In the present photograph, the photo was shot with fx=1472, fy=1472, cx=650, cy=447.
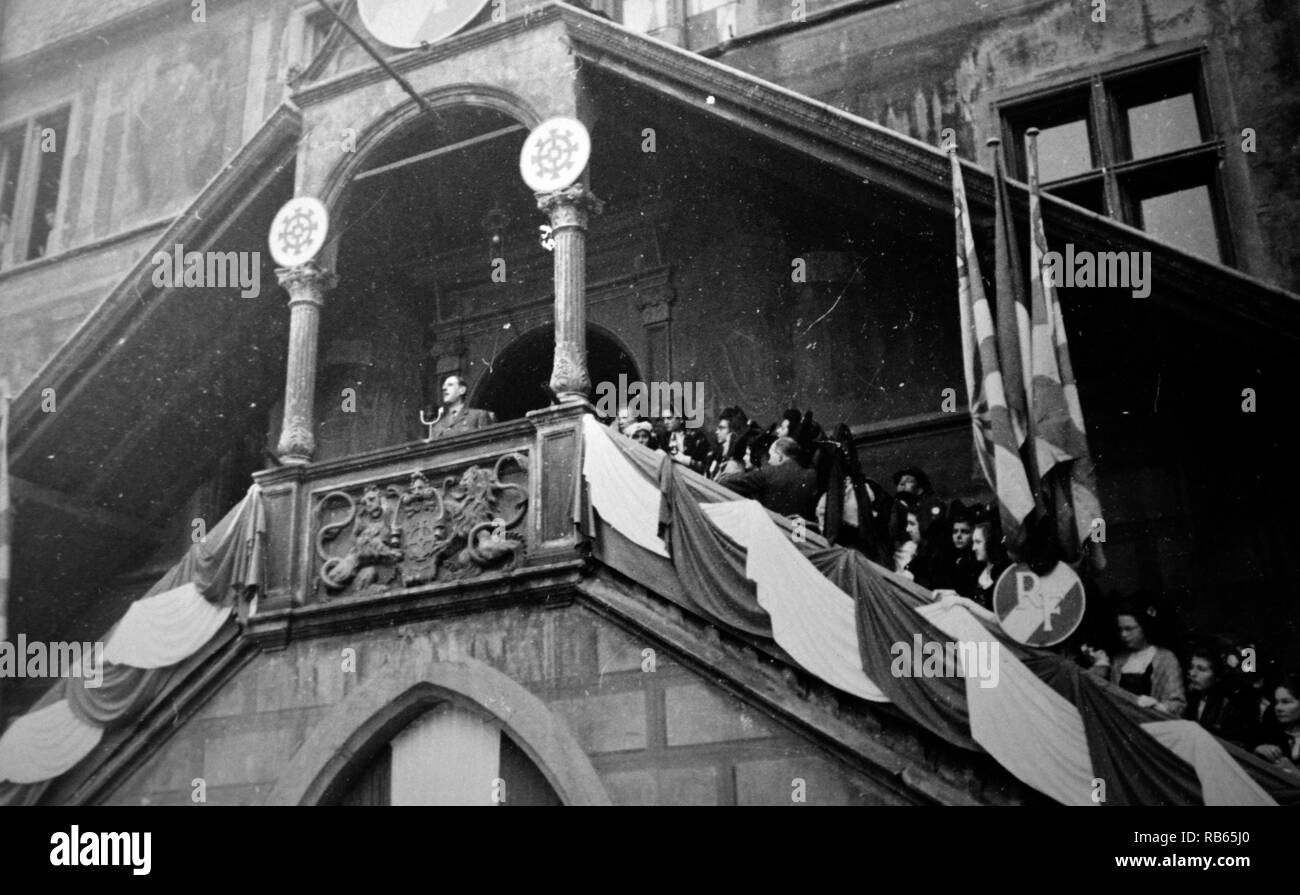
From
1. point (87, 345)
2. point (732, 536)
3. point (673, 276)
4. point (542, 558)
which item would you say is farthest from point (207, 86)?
point (732, 536)

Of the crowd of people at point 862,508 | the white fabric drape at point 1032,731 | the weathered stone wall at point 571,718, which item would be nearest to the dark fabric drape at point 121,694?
the weathered stone wall at point 571,718

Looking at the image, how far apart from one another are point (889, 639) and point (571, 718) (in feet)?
7.46

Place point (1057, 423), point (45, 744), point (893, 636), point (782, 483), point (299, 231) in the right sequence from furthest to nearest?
point (299, 231)
point (45, 744)
point (782, 483)
point (1057, 423)
point (893, 636)

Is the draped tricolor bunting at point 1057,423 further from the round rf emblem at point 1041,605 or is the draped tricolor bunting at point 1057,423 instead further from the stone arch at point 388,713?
the stone arch at point 388,713

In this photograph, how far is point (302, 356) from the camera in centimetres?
1193

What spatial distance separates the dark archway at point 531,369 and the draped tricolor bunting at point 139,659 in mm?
3518

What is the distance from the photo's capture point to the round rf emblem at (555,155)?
1129cm

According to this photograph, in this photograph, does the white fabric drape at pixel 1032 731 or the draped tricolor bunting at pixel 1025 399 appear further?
the draped tricolor bunting at pixel 1025 399

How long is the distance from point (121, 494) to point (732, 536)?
7645 mm

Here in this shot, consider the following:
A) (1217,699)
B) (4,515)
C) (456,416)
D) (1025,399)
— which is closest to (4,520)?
(4,515)

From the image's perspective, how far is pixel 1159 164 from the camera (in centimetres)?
1191

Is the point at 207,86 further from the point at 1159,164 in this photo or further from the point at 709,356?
the point at 1159,164

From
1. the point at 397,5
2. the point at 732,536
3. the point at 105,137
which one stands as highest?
the point at 105,137

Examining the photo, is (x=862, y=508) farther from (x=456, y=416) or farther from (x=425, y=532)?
(x=456, y=416)
